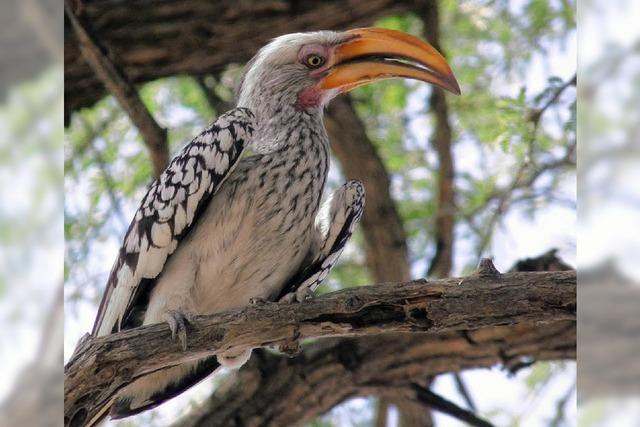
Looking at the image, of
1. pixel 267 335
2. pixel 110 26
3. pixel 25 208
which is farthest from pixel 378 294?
pixel 110 26

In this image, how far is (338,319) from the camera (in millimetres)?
1832

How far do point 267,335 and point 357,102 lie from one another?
1.51 metres

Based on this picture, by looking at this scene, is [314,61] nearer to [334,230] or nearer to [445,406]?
[334,230]

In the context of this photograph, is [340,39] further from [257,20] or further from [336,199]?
[257,20]

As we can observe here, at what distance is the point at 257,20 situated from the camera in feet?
9.66

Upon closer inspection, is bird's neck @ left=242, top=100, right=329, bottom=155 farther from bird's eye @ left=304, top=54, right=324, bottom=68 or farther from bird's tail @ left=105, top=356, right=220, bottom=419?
→ bird's tail @ left=105, top=356, right=220, bottom=419

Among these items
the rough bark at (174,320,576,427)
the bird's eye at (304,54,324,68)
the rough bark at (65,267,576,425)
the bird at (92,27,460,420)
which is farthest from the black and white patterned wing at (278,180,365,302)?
the rough bark at (174,320,576,427)

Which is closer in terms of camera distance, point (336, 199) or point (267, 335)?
point (267, 335)

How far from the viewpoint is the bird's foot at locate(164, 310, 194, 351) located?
190 centimetres

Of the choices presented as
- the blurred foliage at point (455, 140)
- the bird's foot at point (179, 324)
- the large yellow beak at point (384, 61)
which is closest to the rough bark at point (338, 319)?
the bird's foot at point (179, 324)

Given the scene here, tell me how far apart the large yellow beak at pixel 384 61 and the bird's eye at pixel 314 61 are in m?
0.04

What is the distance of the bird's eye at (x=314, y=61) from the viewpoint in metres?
2.37

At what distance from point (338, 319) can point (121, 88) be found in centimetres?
119

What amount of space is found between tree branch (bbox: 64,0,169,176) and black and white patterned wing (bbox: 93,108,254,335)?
1.74 ft
